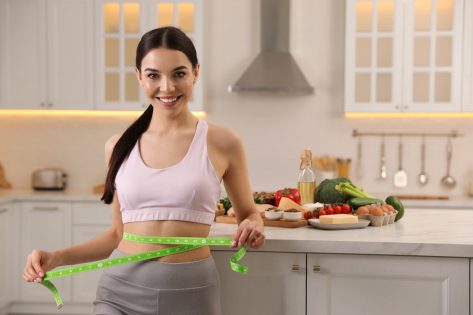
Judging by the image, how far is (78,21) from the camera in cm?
556

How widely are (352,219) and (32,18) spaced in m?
3.70

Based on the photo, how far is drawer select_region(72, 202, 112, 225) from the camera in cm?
526

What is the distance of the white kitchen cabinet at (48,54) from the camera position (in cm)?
556

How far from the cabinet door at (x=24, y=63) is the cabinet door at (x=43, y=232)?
843mm

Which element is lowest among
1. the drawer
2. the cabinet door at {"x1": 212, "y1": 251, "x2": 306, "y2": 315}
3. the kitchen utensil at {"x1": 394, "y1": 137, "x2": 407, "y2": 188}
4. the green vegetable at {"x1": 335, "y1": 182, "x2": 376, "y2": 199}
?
the drawer

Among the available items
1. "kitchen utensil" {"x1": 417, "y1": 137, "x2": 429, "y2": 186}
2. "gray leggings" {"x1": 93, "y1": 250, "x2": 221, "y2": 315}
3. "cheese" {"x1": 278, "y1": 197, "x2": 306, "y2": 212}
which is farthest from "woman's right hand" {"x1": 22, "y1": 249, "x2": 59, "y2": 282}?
"kitchen utensil" {"x1": 417, "y1": 137, "x2": 429, "y2": 186}

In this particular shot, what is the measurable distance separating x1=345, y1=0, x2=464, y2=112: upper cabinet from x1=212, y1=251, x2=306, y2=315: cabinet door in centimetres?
301

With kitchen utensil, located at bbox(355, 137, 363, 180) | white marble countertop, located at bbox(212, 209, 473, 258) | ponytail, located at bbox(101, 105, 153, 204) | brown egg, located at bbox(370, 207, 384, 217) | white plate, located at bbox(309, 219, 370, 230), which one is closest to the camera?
ponytail, located at bbox(101, 105, 153, 204)

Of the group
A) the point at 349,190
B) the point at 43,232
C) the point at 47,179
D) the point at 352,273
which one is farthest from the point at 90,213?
the point at 352,273

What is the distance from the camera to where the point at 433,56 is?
5324mm

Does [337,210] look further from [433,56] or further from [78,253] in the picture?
[433,56]

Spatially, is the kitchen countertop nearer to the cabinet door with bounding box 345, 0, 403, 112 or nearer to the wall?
the cabinet door with bounding box 345, 0, 403, 112

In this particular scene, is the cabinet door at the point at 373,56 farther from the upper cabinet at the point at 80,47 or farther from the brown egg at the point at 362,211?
the brown egg at the point at 362,211

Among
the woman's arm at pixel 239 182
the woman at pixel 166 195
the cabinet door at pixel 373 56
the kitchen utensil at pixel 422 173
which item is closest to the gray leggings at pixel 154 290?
the woman at pixel 166 195
